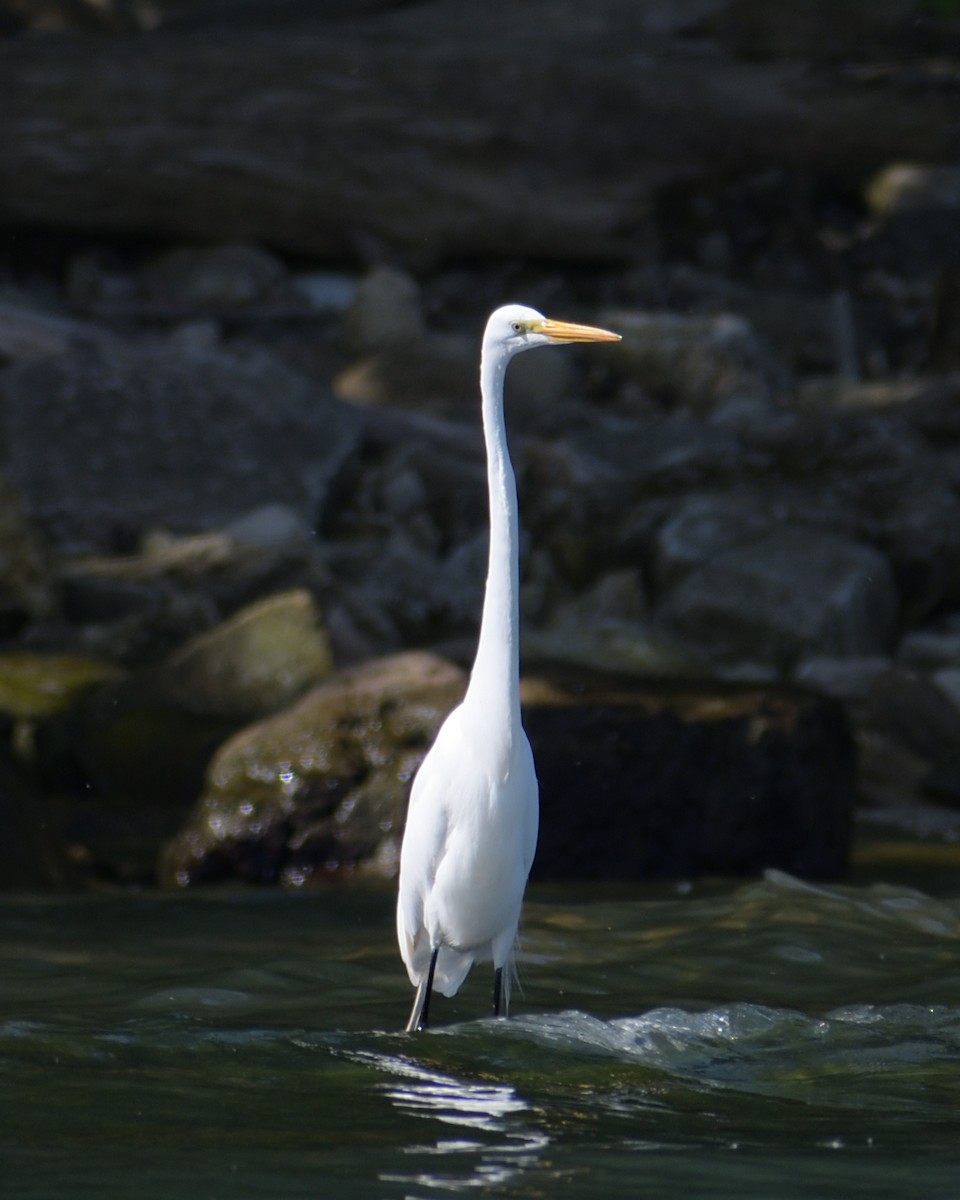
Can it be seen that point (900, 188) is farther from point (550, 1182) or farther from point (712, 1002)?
point (550, 1182)

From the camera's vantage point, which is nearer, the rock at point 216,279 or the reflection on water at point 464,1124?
the reflection on water at point 464,1124

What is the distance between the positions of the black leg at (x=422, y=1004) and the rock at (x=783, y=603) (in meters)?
5.78

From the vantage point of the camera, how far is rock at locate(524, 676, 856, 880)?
277 inches

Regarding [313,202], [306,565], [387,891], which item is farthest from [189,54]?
[387,891]

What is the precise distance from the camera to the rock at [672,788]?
277 inches

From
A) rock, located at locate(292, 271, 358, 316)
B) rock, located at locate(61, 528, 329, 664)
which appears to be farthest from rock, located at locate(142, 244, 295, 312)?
rock, located at locate(61, 528, 329, 664)

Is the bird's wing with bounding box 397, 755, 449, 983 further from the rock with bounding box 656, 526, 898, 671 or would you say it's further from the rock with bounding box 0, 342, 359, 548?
the rock with bounding box 0, 342, 359, 548

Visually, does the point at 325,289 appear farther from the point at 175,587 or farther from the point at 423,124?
the point at 175,587

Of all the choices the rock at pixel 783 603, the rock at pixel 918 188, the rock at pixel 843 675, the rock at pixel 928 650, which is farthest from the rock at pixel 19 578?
the rock at pixel 918 188

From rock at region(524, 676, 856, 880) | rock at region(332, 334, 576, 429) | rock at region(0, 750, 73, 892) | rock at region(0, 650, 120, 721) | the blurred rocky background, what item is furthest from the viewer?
rock at region(332, 334, 576, 429)

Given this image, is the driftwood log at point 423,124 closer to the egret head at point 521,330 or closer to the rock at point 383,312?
the rock at point 383,312

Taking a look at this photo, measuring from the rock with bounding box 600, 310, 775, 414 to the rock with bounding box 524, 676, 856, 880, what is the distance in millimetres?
6717

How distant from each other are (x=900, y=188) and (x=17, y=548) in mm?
9001

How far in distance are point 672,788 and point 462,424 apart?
19.5 feet
